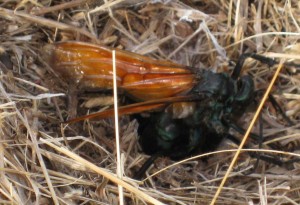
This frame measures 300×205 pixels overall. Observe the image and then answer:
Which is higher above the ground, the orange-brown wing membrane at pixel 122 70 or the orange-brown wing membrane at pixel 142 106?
the orange-brown wing membrane at pixel 122 70

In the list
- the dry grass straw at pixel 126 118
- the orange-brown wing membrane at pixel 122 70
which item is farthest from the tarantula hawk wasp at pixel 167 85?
the dry grass straw at pixel 126 118

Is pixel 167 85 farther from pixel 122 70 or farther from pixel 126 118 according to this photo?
pixel 126 118

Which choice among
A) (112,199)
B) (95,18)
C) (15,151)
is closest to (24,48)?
(95,18)

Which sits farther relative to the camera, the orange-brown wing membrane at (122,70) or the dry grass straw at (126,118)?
the orange-brown wing membrane at (122,70)

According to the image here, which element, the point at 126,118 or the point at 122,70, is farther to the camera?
the point at 126,118

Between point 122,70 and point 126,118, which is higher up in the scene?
point 122,70

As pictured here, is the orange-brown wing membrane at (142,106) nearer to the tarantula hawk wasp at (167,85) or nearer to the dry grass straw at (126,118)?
the tarantula hawk wasp at (167,85)

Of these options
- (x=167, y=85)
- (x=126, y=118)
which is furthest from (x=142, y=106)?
(x=126, y=118)

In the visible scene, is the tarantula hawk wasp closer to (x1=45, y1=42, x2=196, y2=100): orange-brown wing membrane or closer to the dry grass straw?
(x1=45, y1=42, x2=196, y2=100): orange-brown wing membrane
